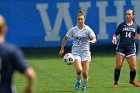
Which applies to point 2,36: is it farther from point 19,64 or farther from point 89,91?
point 89,91

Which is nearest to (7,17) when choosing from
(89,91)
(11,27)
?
(11,27)

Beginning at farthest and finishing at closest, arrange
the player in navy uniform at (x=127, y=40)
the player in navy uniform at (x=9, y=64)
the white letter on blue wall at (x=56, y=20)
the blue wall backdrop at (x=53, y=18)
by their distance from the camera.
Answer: the white letter on blue wall at (x=56, y=20) → the blue wall backdrop at (x=53, y=18) → the player in navy uniform at (x=127, y=40) → the player in navy uniform at (x=9, y=64)

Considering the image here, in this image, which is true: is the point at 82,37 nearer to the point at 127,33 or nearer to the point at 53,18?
the point at 127,33

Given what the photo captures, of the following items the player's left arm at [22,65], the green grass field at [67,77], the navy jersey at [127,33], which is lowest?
the green grass field at [67,77]

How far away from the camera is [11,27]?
2992cm

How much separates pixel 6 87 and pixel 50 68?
16371 mm

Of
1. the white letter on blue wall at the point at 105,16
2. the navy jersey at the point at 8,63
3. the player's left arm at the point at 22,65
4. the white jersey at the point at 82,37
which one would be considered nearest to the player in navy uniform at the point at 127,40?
the white jersey at the point at 82,37

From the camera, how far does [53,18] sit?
30422 millimetres

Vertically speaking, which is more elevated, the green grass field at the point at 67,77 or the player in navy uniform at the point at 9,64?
the player in navy uniform at the point at 9,64

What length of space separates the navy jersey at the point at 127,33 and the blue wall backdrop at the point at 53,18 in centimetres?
1245

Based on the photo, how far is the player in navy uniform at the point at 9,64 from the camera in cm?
831

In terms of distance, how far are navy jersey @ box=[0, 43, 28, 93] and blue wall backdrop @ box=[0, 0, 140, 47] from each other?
2103 centimetres

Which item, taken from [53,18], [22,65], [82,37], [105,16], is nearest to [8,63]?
[22,65]

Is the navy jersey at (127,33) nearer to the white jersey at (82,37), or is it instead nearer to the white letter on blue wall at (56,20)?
the white jersey at (82,37)
